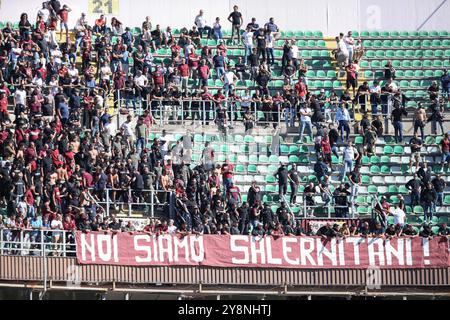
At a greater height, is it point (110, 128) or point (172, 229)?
point (110, 128)

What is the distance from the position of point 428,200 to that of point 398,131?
3758 millimetres

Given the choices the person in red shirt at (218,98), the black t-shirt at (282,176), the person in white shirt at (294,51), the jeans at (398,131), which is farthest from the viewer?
the person in white shirt at (294,51)

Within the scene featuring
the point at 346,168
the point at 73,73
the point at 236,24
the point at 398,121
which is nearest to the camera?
the point at 346,168

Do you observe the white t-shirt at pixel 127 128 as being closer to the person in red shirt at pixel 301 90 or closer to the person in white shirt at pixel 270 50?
the person in red shirt at pixel 301 90

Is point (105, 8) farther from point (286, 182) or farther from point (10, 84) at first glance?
point (286, 182)

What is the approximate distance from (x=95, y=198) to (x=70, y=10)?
472 inches

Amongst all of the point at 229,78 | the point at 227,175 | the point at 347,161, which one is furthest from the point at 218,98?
the point at 347,161

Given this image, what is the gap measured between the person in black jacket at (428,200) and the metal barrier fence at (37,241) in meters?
11.1

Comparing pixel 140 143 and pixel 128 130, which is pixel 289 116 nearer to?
pixel 140 143

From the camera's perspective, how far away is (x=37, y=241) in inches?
1775

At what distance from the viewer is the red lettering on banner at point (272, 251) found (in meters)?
44.9

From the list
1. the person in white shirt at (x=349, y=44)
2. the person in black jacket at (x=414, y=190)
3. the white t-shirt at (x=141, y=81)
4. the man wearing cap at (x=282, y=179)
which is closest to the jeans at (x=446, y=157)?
the person in black jacket at (x=414, y=190)
